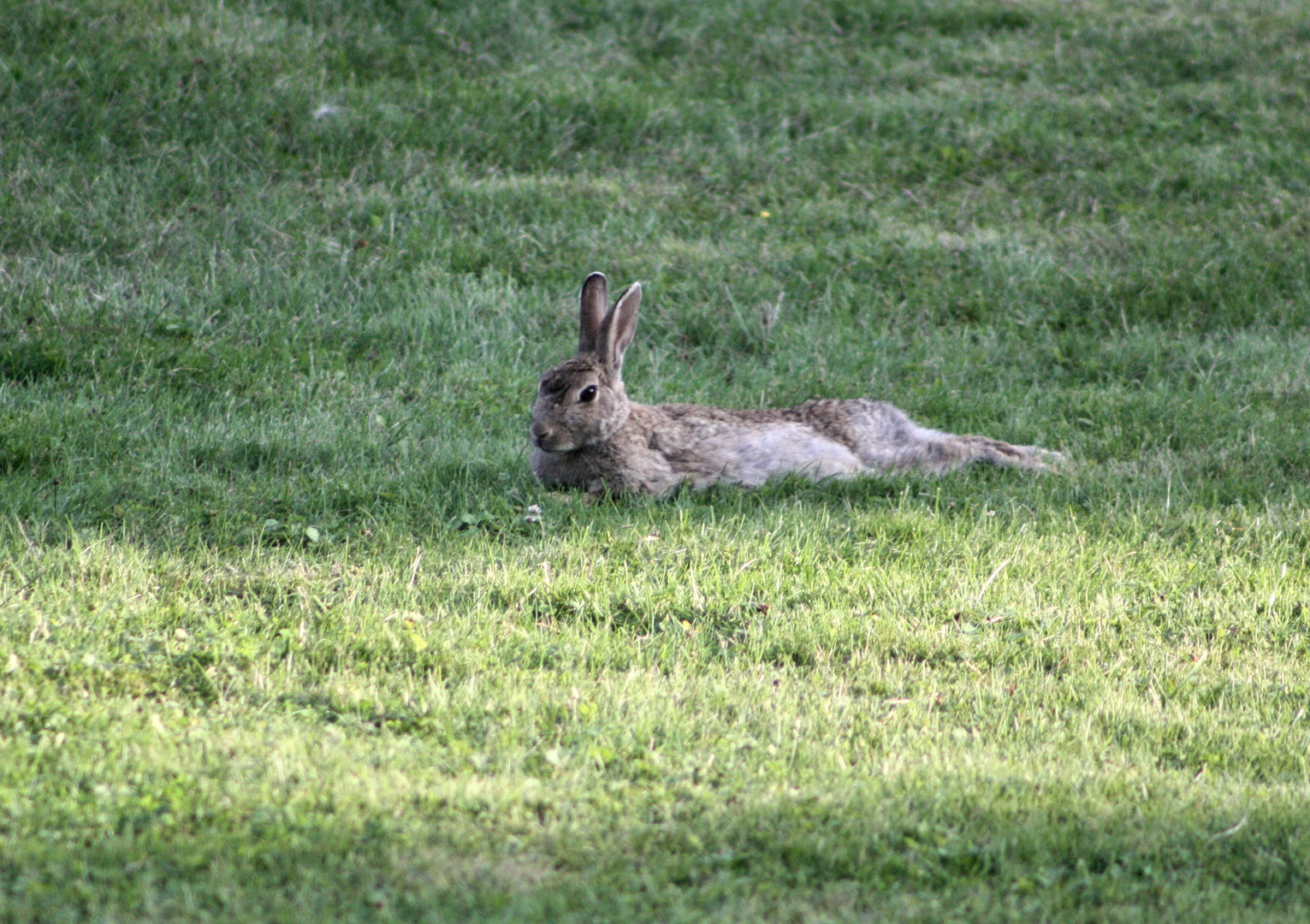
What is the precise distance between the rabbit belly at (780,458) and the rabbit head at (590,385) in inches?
27.3

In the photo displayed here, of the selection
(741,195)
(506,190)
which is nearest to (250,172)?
(506,190)

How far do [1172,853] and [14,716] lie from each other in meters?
3.38

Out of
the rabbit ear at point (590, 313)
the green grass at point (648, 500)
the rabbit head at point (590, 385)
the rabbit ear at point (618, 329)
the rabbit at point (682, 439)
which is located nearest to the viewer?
the green grass at point (648, 500)

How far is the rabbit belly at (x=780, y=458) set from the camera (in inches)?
290

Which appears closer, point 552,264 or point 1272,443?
point 1272,443

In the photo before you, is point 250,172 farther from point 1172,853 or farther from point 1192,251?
point 1172,853

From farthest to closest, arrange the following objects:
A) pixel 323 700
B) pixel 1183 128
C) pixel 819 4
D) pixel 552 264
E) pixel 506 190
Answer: pixel 819 4 → pixel 1183 128 → pixel 506 190 → pixel 552 264 → pixel 323 700

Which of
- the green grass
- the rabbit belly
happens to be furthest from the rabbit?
the green grass

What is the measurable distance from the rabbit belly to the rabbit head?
2.28 ft

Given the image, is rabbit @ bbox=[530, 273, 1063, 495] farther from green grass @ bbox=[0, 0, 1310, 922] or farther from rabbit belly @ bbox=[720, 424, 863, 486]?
green grass @ bbox=[0, 0, 1310, 922]

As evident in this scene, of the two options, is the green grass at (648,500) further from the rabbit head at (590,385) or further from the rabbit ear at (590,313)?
the rabbit ear at (590,313)

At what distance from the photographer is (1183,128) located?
43.8 feet

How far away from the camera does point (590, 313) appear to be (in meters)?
7.50

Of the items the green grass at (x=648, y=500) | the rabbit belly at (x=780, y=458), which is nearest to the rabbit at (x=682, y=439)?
the rabbit belly at (x=780, y=458)
